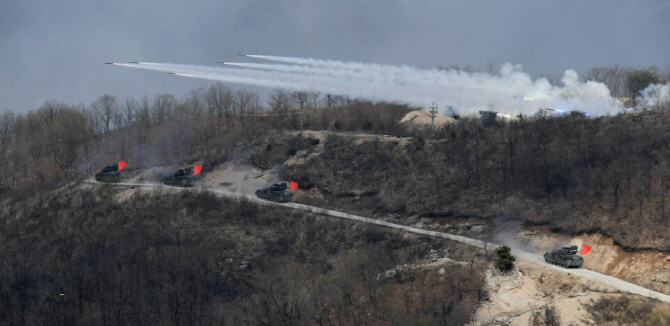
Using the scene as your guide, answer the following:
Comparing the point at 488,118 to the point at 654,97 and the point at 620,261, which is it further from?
the point at 620,261

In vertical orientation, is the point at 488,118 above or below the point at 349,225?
above

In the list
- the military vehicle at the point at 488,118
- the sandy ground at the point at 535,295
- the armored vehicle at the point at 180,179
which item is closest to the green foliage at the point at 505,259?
Answer: the sandy ground at the point at 535,295

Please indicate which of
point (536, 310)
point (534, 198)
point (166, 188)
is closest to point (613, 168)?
point (534, 198)

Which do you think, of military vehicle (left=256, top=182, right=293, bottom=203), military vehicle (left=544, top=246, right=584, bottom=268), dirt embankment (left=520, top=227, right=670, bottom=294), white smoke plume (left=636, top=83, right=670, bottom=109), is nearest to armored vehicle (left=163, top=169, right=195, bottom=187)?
military vehicle (left=256, top=182, right=293, bottom=203)

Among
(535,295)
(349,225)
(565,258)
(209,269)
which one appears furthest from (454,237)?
(209,269)

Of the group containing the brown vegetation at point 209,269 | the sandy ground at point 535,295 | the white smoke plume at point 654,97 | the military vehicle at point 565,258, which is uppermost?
the white smoke plume at point 654,97

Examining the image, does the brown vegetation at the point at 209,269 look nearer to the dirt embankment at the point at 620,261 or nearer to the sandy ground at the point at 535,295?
the sandy ground at the point at 535,295
